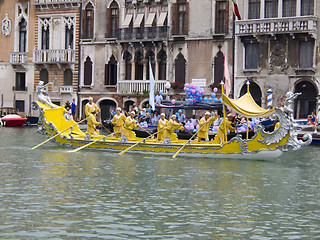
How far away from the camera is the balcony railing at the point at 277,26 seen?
107 feet

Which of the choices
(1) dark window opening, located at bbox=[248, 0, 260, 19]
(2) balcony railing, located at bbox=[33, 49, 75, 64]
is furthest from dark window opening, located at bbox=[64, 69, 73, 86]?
(1) dark window opening, located at bbox=[248, 0, 260, 19]

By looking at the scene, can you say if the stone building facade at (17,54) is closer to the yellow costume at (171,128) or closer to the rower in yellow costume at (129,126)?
the rower in yellow costume at (129,126)

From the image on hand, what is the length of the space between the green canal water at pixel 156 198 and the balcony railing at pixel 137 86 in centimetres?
1747

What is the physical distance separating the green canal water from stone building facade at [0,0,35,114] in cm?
2358

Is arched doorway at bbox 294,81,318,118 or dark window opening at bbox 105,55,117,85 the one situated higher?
dark window opening at bbox 105,55,117,85

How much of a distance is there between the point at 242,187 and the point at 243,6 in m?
21.7

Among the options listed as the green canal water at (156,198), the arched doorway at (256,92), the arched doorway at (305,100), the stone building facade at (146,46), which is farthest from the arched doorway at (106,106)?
the green canal water at (156,198)

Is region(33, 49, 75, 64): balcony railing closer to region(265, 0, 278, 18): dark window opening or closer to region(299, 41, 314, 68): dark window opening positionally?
region(265, 0, 278, 18): dark window opening

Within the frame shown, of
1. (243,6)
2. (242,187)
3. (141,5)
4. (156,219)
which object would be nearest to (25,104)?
(141,5)

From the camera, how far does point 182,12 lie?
1496 inches

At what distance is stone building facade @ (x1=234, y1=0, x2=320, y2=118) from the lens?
33.2 m

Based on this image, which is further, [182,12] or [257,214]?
[182,12]

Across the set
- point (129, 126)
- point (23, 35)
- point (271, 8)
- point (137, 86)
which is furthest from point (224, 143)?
point (23, 35)

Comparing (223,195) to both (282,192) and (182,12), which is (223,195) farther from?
(182,12)
